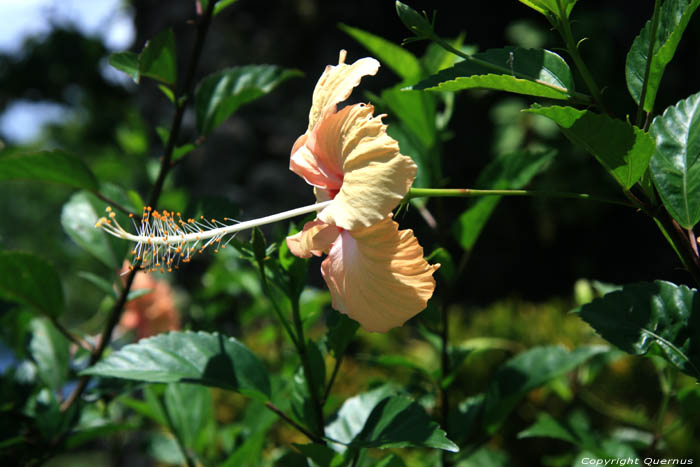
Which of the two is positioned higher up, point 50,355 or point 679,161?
point 679,161

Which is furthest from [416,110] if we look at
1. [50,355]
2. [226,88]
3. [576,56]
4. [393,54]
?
[50,355]

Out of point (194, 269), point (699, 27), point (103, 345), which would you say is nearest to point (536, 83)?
point (103, 345)

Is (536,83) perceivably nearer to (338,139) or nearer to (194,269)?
(338,139)

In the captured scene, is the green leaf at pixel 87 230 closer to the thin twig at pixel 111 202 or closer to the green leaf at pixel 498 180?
the thin twig at pixel 111 202

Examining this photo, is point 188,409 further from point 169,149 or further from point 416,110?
point 416,110

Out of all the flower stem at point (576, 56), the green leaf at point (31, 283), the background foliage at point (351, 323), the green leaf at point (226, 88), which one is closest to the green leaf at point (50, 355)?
the background foliage at point (351, 323)

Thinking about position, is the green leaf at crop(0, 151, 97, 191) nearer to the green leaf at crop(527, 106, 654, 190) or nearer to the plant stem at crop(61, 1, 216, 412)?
the plant stem at crop(61, 1, 216, 412)

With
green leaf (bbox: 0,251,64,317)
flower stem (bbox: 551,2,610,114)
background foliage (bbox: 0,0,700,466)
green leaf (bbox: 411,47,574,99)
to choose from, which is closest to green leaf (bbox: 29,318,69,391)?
background foliage (bbox: 0,0,700,466)
